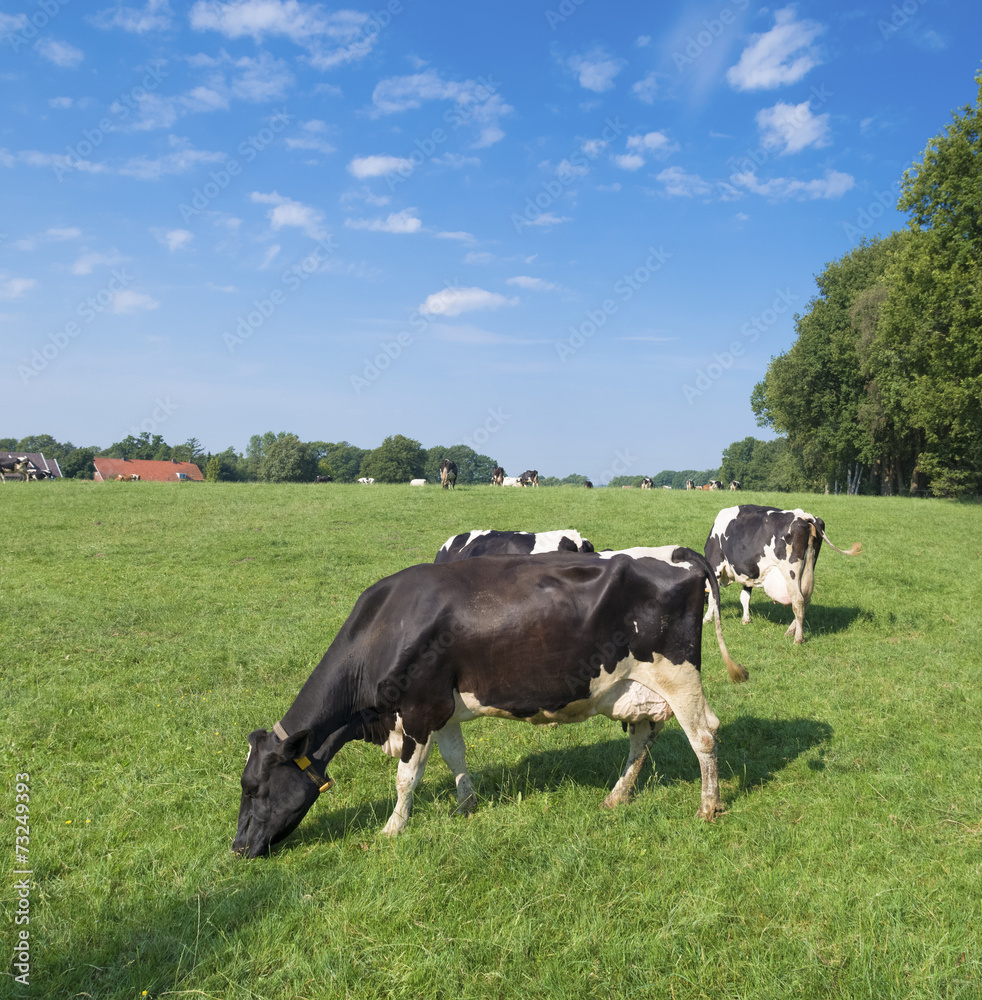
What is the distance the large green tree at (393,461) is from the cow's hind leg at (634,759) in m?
95.0

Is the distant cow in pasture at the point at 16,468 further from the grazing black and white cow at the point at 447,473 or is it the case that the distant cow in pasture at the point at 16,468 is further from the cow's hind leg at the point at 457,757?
the cow's hind leg at the point at 457,757

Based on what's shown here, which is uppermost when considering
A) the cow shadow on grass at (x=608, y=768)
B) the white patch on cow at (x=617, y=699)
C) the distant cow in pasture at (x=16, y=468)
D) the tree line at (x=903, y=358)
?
the tree line at (x=903, y=358)

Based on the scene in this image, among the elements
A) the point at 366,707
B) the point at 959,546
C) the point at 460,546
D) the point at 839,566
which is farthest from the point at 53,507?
the point at 959,546

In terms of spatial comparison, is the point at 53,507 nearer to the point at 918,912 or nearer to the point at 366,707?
the point at 366,707

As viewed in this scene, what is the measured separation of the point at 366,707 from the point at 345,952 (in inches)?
74.8

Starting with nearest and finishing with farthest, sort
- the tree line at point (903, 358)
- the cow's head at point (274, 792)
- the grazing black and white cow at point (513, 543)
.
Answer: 1. the cow's head at point (274, 792)
2. the grazing black and white cow at point (513, 543)
3. the tree line at point (903, 358)

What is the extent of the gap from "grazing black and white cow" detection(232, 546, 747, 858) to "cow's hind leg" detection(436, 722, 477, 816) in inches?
3.3

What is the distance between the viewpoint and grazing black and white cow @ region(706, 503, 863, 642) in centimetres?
1228

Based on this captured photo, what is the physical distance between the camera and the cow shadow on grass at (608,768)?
5781mm

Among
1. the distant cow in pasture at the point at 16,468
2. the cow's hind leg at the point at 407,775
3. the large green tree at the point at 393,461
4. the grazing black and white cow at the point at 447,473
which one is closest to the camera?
the cow's hind leg at the point at 407,775

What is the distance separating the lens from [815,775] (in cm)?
645

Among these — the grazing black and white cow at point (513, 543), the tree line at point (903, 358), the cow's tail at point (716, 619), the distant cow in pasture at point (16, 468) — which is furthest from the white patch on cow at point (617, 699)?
the distant cow in pasture at point (16, 468)

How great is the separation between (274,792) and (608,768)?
10.7 ft

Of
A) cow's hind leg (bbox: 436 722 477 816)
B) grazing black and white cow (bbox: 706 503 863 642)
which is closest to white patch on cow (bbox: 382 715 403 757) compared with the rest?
cow's hind leg (bbox: 436 722 477 816)
